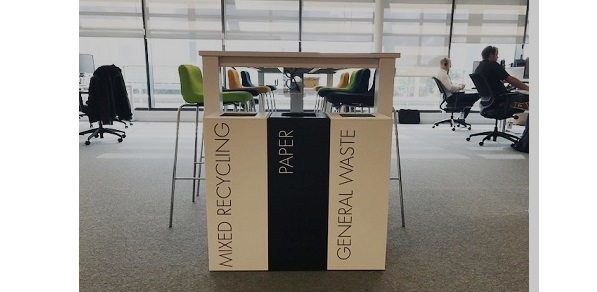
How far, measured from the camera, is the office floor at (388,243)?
4.83 feet

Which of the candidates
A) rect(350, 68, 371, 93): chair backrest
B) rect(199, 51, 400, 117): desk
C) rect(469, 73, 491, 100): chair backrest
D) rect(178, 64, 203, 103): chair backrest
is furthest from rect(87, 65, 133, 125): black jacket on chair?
rect(469, 73, 491, 100): chair backrest

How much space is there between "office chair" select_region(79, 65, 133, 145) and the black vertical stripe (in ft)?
12.2

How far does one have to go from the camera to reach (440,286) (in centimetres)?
145

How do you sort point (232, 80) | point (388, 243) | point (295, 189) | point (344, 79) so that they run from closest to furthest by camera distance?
point (295, 189) → point (388, 243) → point (232, 80) → point (344, 79)

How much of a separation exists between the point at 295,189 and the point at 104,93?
383 cm

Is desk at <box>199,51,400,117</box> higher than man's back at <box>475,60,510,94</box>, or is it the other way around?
man's back at <box>475,60,510,94</box>

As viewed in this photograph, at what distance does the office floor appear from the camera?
4.83 feet

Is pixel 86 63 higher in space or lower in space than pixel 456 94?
higher

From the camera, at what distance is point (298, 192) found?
1.51 metres

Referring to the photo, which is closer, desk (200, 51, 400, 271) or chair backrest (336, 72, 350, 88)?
desk (200, 51, 400, 271)

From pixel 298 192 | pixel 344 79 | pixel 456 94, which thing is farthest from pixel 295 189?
pixel 456 94

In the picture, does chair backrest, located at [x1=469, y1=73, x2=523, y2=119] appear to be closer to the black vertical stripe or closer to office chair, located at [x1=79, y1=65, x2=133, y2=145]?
the black vertical stripe

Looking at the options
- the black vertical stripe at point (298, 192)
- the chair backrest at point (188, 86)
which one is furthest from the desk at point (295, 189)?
the chair backrest at point (188, 86)

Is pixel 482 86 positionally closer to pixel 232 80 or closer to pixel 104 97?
pixel 232 80
